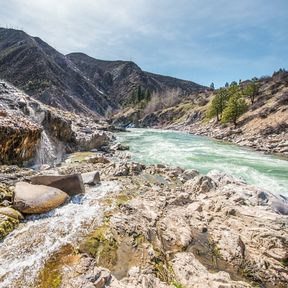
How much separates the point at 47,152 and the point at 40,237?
17.6 m

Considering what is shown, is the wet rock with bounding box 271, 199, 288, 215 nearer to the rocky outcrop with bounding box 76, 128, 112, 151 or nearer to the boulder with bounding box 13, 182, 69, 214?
the boulder with bounding box 13, 182, 69, 214

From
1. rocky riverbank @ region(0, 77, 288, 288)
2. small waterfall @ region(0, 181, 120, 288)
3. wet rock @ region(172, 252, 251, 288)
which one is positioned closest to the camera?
small waterfall @ region(0, 181, 120, 288)

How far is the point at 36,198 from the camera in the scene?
497 inches

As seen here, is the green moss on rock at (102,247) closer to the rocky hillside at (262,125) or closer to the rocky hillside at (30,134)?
the rocky hillside at (30,134)

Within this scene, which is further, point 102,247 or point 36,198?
point 36,198

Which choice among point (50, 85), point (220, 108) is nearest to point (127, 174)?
point (220, 108)

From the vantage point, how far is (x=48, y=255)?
363 inches

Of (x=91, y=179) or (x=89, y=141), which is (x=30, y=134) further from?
(x=89, y=141)

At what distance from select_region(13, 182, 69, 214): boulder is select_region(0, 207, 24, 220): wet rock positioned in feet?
1.03

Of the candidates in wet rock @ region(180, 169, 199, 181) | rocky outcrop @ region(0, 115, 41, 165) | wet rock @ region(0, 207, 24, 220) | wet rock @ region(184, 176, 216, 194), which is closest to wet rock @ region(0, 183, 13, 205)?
wet rock @ region(0, 207, 24, 220)

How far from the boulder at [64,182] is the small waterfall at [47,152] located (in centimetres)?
857

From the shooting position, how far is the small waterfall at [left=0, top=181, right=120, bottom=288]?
323 inches

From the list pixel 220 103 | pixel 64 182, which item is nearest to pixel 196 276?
pixel 64 182

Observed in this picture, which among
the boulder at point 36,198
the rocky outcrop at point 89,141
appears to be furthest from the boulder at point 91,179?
the rocky outcrop at point 89,141
